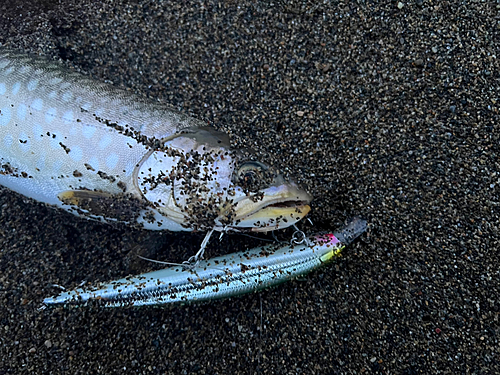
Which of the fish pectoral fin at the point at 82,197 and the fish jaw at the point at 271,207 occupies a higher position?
the fish jaw at the point at 271,207

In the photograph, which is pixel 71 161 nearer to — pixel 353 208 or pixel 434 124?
pixel 353 208

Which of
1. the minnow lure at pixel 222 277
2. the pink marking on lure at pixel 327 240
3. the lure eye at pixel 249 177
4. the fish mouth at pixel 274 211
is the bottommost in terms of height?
the minnow lure at pixel 222 277

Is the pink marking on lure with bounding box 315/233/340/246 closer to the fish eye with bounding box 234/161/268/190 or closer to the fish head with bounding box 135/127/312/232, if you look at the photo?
the fish head with bounding box 135/127/312/232

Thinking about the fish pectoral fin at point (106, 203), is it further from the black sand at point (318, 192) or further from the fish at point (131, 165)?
the black sand at point (318, 192)

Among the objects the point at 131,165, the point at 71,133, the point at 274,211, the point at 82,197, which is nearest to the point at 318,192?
the point at 274,211

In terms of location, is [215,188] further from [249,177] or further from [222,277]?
[222,277]

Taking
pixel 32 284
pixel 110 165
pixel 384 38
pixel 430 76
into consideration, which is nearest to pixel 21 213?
pixel 32 284

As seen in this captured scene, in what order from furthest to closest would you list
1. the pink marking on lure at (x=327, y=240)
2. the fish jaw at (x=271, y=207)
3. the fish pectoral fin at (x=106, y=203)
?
the pink marking on lure at (x=327, y=240), the fish pectoral fin at (x=106, y=203), the fish jaw at (x=271, y=207)

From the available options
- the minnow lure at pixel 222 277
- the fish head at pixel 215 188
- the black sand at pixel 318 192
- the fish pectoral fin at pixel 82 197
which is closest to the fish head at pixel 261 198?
the fish head at pixel 215 188
